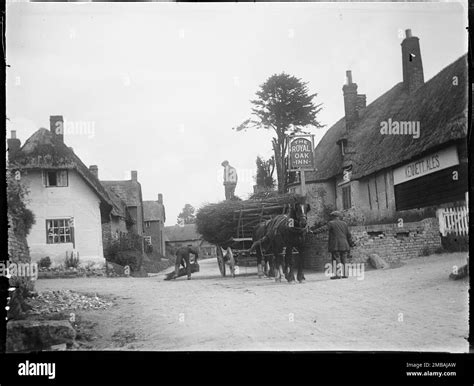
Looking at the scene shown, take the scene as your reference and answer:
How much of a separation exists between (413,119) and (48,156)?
3.92 meters

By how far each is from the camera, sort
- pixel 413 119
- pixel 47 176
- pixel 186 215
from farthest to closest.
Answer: pixel 186 215, pixel 47 176, pixel 413 119

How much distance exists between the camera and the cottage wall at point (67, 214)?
17.3ft

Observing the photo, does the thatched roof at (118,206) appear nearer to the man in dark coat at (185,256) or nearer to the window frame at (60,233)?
the window frame at (60,233)

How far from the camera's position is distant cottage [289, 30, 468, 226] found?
17.2 feet

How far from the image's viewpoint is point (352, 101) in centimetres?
551

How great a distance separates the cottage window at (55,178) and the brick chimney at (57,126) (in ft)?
1.41

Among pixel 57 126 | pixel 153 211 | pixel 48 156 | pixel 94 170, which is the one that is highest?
pixel 57 126

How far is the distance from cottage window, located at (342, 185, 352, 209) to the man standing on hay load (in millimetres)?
1239

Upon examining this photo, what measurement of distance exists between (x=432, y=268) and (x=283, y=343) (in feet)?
5.77

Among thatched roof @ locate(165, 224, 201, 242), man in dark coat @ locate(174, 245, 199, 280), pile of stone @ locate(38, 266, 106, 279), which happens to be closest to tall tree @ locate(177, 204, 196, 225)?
thatched roof @ locate(165, 224, 201, 242)

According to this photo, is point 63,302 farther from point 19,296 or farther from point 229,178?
point 229,178

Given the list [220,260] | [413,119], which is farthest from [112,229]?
[413,119]

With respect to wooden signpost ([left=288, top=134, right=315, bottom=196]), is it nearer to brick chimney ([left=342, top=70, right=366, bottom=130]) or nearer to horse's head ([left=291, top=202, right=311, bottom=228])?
horse's head ([left=291, top=202, right=311, bottom=228])
